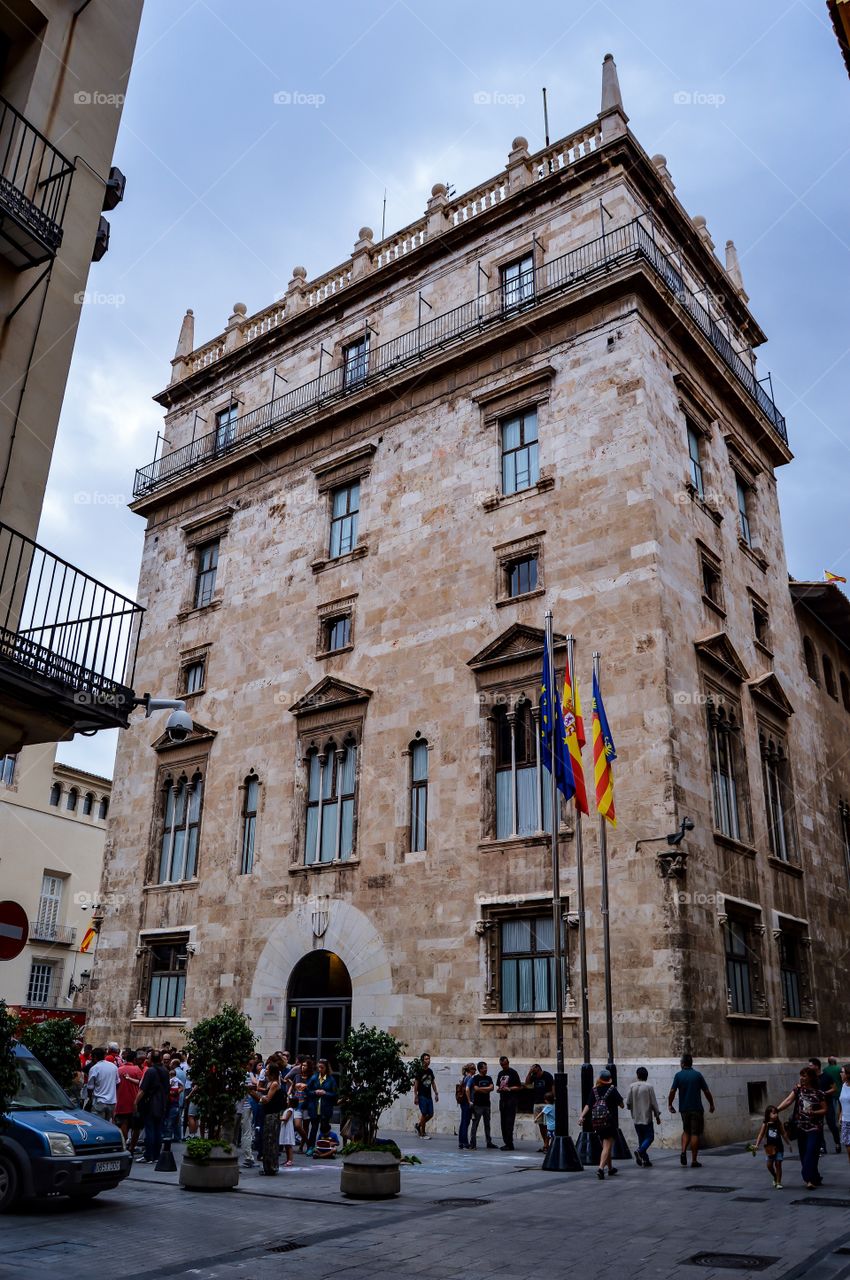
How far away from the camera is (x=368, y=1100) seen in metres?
14.3

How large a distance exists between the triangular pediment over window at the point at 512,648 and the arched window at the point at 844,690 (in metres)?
17.2

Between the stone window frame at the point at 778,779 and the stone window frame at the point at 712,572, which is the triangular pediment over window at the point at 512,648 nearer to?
the stone window frame at the point at 712,572

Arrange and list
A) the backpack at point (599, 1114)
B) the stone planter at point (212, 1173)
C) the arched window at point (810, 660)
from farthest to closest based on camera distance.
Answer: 1. the arched window at point (810, 660)
2. the backpack at point (599, 1114)
3. the stone planter at point (212, 1173)

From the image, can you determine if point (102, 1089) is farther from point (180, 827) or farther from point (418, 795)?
point (180, 827)

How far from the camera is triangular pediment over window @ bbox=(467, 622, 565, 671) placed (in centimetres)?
2414

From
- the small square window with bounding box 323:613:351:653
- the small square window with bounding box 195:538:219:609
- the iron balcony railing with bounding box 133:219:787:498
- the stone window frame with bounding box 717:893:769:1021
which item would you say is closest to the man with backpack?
the stone window frame with bounding box 717:893:769:1021

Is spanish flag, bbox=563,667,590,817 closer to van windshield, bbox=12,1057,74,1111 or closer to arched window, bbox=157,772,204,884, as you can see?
van windshield, bbox=12,1057,74,1111

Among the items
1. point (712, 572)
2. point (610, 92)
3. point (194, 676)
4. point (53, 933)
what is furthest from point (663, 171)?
A: point (53, 933)

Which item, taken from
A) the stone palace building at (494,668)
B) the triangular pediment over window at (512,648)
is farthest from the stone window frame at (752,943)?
the triangular pediment over window at (512,648)

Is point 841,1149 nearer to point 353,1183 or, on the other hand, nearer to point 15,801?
point 353,1183

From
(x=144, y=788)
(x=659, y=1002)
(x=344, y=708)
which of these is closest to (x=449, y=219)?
(x=344, y=708)

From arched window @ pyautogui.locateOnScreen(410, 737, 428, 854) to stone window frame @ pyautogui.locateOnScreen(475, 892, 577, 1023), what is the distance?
104 inches

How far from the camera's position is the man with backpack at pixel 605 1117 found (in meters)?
15.9

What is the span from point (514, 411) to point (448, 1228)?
1999 cm
